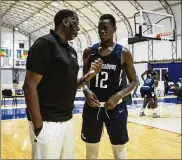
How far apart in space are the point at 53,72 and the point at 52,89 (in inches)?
4.6

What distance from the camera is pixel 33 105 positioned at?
1765 mm

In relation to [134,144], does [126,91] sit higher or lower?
higher

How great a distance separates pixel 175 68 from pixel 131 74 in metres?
15.9

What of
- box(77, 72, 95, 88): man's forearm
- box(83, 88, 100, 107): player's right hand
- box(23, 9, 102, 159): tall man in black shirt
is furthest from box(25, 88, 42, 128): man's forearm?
box(83, 88, 100, 107): player's right hand

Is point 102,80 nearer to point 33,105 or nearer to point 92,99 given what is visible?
point 92,99

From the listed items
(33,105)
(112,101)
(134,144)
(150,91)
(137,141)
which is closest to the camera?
(33,105)

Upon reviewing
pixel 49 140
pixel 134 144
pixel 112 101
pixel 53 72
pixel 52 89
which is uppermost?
pixel 53 72

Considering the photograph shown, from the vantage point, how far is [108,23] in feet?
8.48

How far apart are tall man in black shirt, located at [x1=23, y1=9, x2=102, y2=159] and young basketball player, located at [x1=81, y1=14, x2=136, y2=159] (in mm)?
706

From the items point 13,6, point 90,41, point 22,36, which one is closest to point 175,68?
point 90,41

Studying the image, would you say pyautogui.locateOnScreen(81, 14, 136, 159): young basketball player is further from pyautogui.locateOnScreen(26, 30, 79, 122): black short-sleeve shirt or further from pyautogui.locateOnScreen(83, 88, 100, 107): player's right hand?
pyautogui.locateOnScreen(26, 30, 79, 122): black short-sleeve shirt

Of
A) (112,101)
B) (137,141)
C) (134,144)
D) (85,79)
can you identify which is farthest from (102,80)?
(137,141)

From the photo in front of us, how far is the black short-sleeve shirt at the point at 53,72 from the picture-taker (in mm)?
1764

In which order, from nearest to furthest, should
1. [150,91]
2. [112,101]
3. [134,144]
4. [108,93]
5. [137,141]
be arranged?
[112,101] → [108,93] → [134,144] → [137,141] → [150,91]
